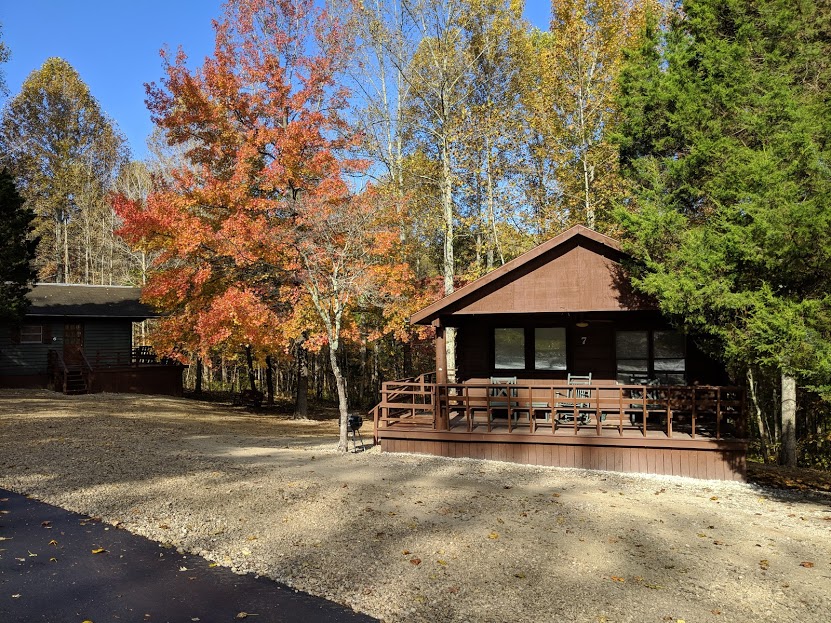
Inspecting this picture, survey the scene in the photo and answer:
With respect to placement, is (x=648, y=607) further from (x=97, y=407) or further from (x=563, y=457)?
(x=97, y=407)

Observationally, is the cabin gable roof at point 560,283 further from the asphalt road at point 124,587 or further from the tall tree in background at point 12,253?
the tall tree in background at point 12,253

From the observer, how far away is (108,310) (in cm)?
2609

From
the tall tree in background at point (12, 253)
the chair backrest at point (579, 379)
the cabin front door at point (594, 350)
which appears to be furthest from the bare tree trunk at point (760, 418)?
the tall tree in background at point (12, 253)

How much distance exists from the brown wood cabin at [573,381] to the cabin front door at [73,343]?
19325mm

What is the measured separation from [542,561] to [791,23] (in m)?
11.2

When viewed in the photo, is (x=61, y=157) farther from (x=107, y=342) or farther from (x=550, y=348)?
(x=550, y=348)

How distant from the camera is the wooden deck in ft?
34.5

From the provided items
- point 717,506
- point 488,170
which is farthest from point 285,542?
point 488,170

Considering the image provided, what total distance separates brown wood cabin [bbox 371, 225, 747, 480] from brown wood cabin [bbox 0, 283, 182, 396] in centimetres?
1788

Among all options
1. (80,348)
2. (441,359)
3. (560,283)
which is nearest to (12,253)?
(80,348)

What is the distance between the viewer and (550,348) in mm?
13766

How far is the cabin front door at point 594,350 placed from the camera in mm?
13297

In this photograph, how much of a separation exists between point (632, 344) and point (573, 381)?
164 cm

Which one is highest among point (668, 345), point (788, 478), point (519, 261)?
point (519, 261)
